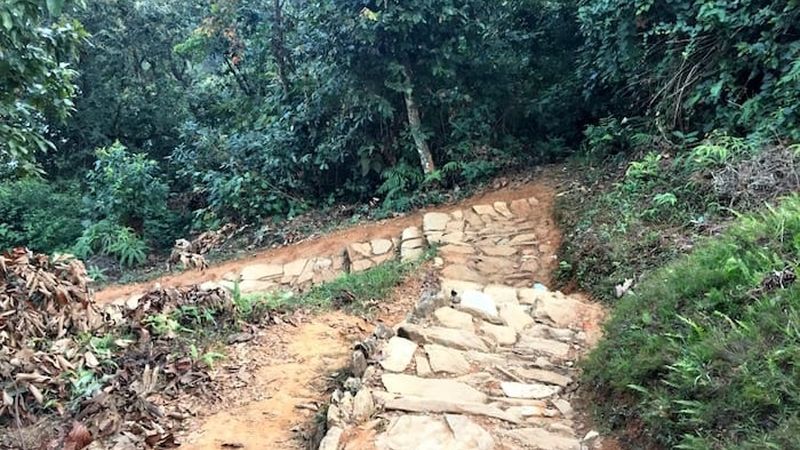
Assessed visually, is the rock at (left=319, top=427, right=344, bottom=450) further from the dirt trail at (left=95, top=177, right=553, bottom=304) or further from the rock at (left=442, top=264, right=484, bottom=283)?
the dirt trail at (left=95, top=177, right=553, bottom=304)

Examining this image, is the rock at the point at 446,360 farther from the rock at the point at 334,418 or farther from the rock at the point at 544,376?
the rock at the point at 334,418

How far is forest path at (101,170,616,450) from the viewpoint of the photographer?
2.38 m

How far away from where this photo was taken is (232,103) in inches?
428

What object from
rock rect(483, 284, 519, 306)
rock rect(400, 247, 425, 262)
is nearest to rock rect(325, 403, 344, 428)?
rock rect(483, 284, 519, 306)

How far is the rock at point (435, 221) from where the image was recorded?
648 centimetres

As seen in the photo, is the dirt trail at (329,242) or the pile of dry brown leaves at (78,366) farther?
→ the dirt trail at (329,242)

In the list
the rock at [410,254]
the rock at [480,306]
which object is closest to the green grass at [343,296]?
the rock at [410,254]

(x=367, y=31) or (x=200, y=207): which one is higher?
(x=367, y=31)

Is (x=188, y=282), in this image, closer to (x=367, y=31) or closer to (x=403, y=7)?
(x=367, y=31)

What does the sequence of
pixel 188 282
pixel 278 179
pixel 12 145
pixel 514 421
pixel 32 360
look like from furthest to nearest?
pixel 278 179, pixel 188 282, pixel 12 145, pixel 32 360, pixel 514 421

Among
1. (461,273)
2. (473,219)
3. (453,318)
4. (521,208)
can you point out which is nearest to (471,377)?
(453,318)

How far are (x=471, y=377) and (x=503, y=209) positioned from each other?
406 centimetres

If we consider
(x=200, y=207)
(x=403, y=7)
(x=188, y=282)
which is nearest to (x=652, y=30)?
(x=403, y=7)

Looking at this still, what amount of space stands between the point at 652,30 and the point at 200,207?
23.6 feet
